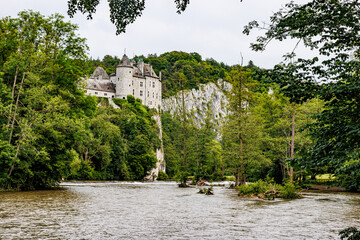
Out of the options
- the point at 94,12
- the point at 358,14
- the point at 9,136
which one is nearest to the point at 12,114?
the point at 9,136

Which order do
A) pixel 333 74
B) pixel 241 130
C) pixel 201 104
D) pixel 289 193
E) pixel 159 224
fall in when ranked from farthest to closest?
pixel 201 104, pixel 241 130, pixel 289 193, pixel 159 224, pixel 333 74

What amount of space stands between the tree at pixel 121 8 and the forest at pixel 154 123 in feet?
8.98

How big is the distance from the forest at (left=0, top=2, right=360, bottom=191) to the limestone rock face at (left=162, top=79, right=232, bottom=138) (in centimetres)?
4419

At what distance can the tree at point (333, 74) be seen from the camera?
288 inches

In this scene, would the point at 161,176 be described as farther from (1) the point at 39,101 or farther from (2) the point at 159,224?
(2) the point at 159,224

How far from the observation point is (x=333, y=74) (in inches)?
319

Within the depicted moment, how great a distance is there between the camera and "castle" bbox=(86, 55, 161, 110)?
9612 cm

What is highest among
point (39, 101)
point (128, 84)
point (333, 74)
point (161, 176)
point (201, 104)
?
point (201, 104)

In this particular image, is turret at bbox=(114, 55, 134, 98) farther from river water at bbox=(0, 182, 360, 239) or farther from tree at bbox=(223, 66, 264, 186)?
river water at bbox=(0, 182, 360, 239)

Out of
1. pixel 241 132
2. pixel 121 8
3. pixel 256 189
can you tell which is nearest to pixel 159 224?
pixel 121 8

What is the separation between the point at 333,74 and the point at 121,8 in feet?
17.5

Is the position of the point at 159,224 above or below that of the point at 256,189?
below

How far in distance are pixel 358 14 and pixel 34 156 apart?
28.2 m

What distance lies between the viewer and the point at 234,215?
16234mm
